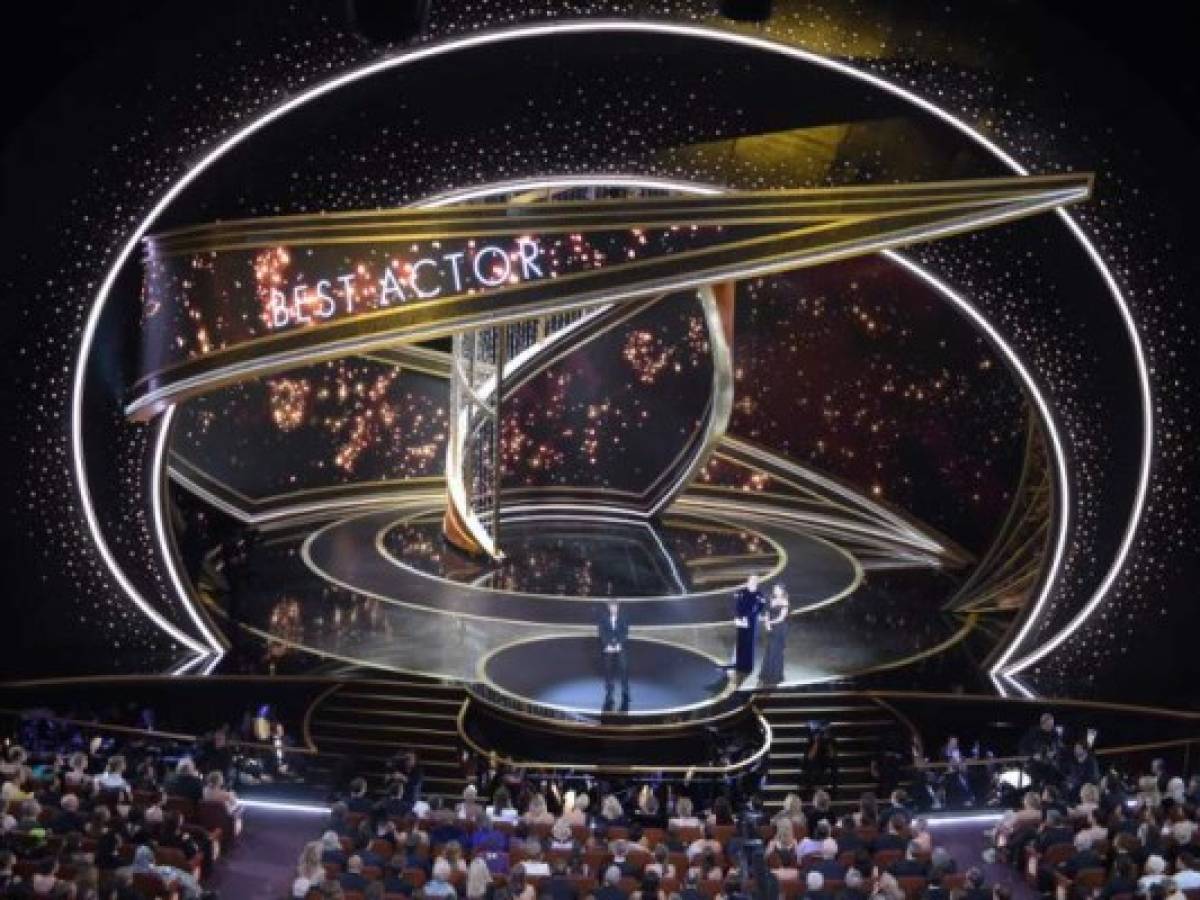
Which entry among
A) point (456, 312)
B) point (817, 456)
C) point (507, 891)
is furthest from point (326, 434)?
point (507, 891)

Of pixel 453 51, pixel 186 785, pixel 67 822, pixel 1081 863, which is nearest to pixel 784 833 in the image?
pixel 1081 863

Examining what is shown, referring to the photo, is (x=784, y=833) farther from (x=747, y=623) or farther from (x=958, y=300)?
(x=958, y=300)

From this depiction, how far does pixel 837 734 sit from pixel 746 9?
238 inches

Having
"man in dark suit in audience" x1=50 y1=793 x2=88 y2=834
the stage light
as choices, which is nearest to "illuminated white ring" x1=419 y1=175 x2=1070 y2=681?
the stage light

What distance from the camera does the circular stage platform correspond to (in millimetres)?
16078

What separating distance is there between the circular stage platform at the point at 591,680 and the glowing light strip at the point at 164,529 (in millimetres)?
2714

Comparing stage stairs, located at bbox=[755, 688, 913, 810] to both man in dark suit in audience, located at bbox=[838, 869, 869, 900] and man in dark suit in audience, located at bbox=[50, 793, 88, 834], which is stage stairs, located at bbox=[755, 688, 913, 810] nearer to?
man in dark suit in audience, located at bbox=[838, 869, 869, 900]

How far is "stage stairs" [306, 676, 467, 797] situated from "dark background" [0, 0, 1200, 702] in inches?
102

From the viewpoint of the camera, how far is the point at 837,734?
653 inches

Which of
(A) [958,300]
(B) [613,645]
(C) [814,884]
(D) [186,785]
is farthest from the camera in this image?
(A) [958,300]

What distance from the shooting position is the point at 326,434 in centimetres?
2355

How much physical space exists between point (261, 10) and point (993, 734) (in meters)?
8.62

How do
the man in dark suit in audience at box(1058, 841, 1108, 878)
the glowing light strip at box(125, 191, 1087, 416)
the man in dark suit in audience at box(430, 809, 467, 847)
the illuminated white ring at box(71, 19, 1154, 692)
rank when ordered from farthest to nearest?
the illuminated white ring at box(71, 19, 1154, 692) → the glowing light strip at box(125, 191, 1087, 416) → the man in dark suit in audience at box(430, 809, 467, 847) → the man in dark suit in audience at box(1058, 841, 1108, 878)

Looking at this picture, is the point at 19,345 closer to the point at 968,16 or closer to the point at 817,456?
the point at 968,16
